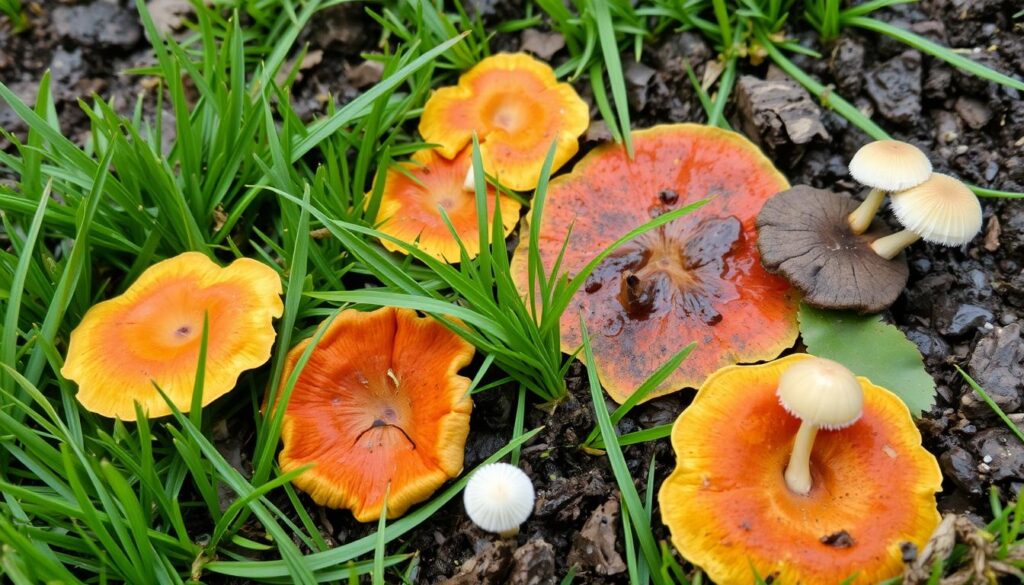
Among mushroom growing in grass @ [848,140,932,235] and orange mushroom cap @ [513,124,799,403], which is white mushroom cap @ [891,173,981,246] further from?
orange mushroom cap @ [513,124,799,403]

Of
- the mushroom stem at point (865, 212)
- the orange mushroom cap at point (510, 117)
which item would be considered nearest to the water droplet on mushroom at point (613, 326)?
the orange mushroom cap at point (510, 117)

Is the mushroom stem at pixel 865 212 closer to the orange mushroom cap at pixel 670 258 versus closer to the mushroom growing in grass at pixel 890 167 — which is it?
the mushroom growing in grass at pixel 890 167

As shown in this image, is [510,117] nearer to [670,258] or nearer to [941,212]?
[670,258]

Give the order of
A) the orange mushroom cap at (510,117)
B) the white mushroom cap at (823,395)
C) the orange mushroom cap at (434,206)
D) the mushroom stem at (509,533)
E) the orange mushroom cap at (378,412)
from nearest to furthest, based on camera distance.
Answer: the white mushroom cap at (823,395) < the mushroom stem at (509,533) < the orange mushroom cap at (378,412) < the orange mushroom cap at (434,206) < the orange mushroom cap at (510,117)

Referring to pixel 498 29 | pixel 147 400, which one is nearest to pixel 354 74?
pixel 498 29

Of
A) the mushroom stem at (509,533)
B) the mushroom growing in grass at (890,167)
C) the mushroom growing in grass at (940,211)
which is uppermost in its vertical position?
the mushroom growing in grass at (890,167)

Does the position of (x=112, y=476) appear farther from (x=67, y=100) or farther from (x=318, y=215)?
(x=67, y=100)

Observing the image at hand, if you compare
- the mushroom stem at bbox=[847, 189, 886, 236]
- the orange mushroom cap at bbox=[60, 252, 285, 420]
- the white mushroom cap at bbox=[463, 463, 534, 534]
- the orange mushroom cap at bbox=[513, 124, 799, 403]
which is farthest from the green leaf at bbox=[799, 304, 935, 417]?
the orange mushroom cap at bbox=[60, 252, 285, 420]

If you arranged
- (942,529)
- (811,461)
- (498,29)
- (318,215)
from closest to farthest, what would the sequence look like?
(942,529), (811,461), (318,215), (498,29)
